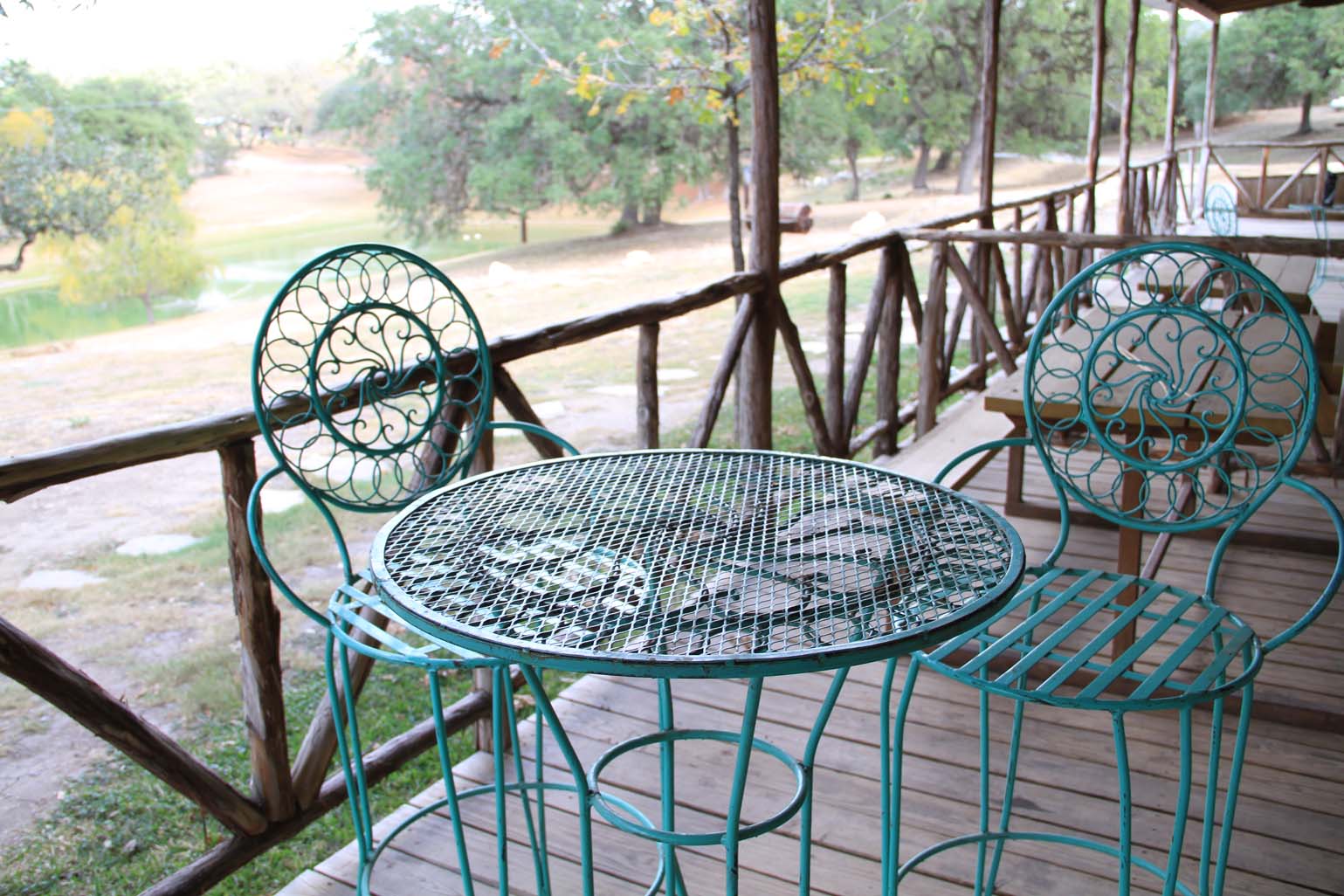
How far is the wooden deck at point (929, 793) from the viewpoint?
171 centimetres

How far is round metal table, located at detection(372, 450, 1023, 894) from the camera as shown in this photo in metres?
1.09

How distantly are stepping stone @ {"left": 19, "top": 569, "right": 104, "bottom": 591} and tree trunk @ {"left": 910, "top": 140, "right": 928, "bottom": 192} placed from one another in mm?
17576

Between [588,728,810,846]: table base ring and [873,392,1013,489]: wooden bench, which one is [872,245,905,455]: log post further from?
[588,728,810,846]: table base ring

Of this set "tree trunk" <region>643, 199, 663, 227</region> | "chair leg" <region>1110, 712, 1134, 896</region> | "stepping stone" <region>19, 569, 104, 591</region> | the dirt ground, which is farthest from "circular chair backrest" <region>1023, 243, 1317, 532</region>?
"tree trunk" <region>643, 199, 663, 227</region>

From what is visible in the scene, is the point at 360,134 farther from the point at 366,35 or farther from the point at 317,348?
the point at 317,348

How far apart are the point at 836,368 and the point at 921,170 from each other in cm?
1804

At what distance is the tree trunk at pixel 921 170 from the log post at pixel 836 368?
17.6 metres

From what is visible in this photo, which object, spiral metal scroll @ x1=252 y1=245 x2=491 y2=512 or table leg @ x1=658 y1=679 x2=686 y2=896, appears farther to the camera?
spiral metal scroll @ x1=252 y1=245 x2=491 y2=512

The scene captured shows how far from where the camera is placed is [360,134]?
16469 millimetres

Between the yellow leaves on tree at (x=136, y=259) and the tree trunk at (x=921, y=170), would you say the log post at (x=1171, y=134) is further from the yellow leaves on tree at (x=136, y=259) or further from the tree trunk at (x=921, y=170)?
the tree trunk at (x=921, y=170)

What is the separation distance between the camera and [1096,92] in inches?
258

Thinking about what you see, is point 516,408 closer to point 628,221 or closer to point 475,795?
point 475,795

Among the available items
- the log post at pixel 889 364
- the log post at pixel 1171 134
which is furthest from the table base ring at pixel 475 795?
the log post at pixel 1171 134

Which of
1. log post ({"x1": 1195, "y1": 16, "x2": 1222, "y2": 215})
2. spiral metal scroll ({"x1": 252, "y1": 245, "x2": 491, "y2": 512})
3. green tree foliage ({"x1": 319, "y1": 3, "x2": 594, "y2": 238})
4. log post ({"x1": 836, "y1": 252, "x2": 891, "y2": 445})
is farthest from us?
green tree foliage ({"x1": 319, "y1": 3, "x2": 594, "y2": 238})
